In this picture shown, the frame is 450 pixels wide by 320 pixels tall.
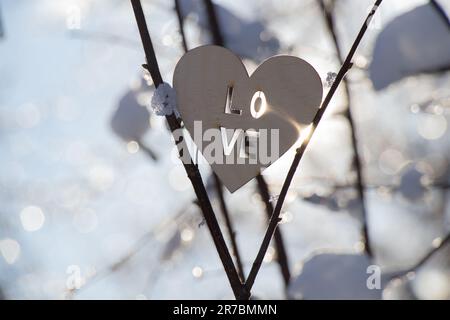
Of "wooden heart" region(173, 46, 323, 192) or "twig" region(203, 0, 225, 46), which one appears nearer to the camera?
"wooden heart" region(173, 46, 323, 192)

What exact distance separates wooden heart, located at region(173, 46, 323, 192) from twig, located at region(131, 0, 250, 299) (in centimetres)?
6

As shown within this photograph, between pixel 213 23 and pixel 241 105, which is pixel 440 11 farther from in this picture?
pixel 241 105

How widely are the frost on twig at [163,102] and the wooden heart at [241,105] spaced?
3 cm

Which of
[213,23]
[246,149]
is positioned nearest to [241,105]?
[246,149]

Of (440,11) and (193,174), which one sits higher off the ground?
(440,11)

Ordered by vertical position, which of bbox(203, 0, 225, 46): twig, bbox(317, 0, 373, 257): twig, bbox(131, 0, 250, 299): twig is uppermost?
bbox(203, 0, 225, 46): twig

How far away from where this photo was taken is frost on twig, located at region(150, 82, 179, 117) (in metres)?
0.61

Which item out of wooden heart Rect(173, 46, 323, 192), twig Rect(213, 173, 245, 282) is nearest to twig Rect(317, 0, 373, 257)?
twig Rect(213, 173, 245, 282)

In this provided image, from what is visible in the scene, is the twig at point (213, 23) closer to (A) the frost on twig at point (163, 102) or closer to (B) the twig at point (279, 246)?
(B) the twig at point (279, 246)

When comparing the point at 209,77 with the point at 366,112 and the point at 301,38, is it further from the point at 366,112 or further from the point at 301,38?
the point at 366,112

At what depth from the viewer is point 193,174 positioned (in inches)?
23.5

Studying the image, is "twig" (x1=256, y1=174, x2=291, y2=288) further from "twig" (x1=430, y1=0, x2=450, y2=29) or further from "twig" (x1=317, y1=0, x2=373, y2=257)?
"twig" (x1=430, y1=0, x2=450, y2=29)

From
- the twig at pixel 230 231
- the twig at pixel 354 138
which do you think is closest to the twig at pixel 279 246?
the twig at pixel 230 231

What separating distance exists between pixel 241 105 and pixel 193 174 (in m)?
0.13
